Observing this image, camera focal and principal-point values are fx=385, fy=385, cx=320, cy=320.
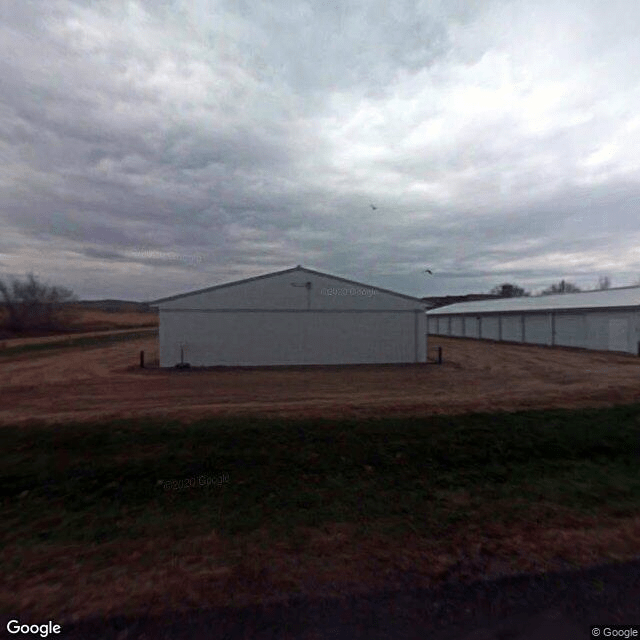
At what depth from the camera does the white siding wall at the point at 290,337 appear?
19328 millimetres

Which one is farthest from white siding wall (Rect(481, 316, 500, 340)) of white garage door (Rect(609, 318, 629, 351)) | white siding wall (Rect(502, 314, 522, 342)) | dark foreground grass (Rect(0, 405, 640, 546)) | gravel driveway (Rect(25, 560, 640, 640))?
gravel driveway (Rect(25, 560, 640, 640))

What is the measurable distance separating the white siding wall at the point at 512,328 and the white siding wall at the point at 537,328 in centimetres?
85

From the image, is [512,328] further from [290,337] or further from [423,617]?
[423,617]

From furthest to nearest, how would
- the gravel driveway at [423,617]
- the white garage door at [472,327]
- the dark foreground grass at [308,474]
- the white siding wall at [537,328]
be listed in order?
the white garage door at [472,327], the white siding wall at [537,328], the dark foreground grass at [308,474], the gravel driveway at [423,617]

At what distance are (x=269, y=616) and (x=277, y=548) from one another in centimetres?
103

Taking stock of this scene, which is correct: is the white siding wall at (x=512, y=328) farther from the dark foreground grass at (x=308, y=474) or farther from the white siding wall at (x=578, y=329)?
the dark foreground grass at (x=308, y=474)

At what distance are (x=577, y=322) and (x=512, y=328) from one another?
7133 millimetres

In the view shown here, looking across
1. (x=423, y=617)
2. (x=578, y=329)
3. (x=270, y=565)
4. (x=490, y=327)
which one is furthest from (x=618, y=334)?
(x=270, y=565)

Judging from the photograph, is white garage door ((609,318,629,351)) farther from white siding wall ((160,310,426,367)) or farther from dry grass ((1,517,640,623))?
dry grass ((1,517,640,623))

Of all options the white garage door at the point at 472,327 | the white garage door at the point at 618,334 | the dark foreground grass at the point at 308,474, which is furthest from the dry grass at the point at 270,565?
the white garage door at the point at 472,327

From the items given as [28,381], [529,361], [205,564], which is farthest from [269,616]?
[529,361]

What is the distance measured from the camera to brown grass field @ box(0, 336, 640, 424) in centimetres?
895

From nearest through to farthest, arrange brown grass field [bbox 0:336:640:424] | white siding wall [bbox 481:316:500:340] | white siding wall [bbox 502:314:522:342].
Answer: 1. brown grass field [bbox 0:336:640:424]
2. white siding wall [bbox 502:314:522:342]
3. white siding wall [bbox 481:316:500:340]

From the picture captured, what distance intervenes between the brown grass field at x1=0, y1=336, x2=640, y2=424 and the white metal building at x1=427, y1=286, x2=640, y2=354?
496cm
